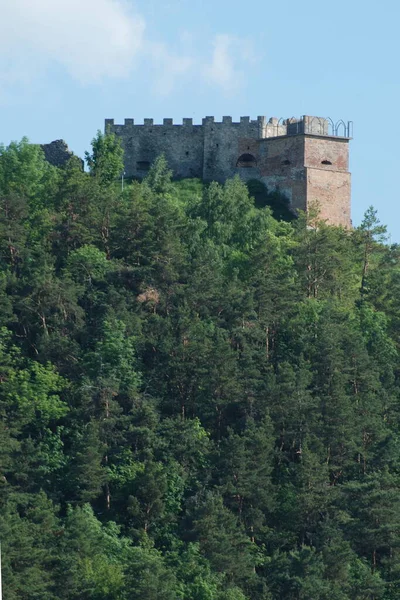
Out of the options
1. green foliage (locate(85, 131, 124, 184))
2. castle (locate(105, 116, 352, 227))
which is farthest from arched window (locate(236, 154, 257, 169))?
green foliage (locate(85, 131, 124, 184))

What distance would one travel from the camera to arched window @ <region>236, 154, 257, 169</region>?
232 ft

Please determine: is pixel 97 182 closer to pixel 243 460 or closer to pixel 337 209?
pixel 337 209

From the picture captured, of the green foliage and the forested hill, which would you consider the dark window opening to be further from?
the forested hill

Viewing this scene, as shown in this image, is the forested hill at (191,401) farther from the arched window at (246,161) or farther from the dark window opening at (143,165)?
the dark window opening at (143,165)

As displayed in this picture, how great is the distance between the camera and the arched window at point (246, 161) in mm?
70562

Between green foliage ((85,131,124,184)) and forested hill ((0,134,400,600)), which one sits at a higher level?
green foliage ((85,131,124,184))

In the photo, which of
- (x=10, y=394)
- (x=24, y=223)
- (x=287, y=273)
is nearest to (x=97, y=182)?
(x=24, y=223)

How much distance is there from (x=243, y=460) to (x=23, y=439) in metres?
6.52

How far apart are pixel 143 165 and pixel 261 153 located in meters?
4.87

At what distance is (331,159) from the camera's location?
69062 mm

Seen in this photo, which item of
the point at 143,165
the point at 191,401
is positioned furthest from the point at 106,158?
the point at 191,401

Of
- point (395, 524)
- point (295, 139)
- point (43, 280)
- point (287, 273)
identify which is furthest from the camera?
point (295, 139)

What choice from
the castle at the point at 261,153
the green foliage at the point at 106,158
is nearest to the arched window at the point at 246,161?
the castle at the point at 261,153

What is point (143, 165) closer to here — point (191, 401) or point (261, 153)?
point (261, 153)
